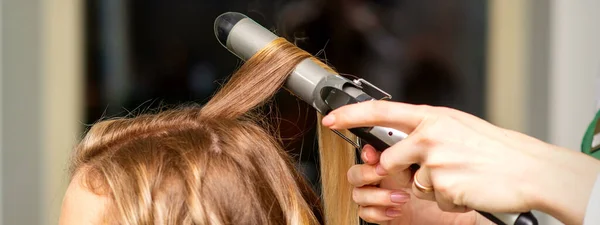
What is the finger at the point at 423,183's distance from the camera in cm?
57

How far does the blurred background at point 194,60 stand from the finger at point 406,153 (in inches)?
29.5

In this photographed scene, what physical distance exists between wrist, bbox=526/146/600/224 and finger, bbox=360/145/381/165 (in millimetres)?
136

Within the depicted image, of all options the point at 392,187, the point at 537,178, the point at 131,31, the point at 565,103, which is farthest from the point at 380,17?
the point at 537,178

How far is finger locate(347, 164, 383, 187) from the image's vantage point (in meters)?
0.65

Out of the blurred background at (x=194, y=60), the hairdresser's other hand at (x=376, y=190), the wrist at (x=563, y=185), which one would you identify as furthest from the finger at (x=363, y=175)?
the blurred background at (x=194, y=60)

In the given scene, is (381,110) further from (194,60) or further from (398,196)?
(194,60)

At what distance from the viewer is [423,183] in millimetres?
579

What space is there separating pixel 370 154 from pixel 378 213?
0.10m

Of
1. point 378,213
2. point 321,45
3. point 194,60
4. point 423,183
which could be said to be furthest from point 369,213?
point 194,60

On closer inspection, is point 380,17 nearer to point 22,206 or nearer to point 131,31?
point 131,31

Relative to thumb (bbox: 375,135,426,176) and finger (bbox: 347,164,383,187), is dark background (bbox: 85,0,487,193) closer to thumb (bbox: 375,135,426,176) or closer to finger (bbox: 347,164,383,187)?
finger (bbox: 347,164,383,187)

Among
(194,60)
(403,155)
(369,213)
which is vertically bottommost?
(194,60)

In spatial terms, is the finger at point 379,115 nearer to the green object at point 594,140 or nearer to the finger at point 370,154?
the finger at point 370,154

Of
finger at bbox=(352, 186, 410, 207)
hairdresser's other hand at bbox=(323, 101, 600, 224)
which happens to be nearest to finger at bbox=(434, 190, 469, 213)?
hairdresser's other hand at bbox=(323, 101, 600, 224)
